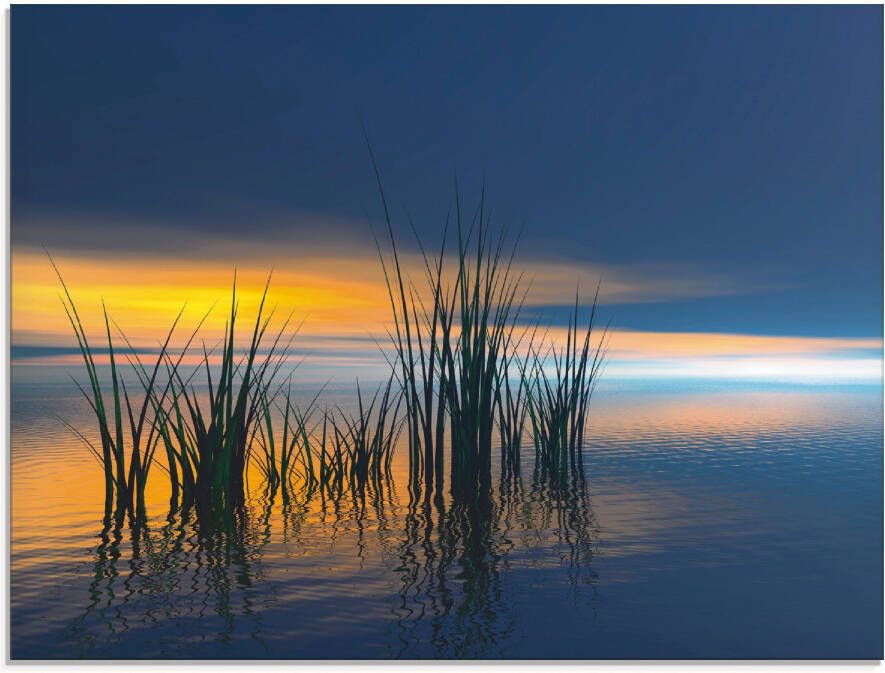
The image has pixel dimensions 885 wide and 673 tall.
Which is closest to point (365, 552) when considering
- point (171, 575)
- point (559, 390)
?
point (171, 575)

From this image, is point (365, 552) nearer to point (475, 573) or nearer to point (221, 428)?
point (475, 573)

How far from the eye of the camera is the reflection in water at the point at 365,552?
2.17 m

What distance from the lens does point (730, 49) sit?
3.72 m

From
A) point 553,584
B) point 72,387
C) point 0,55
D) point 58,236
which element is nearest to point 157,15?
point 0,55

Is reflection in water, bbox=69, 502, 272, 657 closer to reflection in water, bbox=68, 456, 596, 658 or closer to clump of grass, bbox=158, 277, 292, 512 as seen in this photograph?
reflection in water, bbox=68, 456, 596, 658

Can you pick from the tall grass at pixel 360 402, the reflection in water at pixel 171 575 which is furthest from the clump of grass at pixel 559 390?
the reflection in water at pixel 171 575

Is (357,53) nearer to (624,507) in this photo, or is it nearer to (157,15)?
(157,15)

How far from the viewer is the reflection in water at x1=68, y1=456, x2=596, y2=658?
2170 mm

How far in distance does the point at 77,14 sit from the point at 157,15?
0.32 m

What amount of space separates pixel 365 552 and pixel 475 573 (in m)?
0.46

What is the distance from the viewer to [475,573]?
269 centimetres

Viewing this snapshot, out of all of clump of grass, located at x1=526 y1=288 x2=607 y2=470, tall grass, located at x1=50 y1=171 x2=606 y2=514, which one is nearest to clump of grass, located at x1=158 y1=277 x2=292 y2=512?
tall grass, located at x1=50 y1=171 x2=606 y2=514

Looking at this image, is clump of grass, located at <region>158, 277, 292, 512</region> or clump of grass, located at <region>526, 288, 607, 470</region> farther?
clump of grass, located at <region>526, 288, 607, 470</region>

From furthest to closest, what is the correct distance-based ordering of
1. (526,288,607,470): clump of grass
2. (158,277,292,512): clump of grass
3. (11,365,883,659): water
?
(526,288,607,470): clump of grass < (158,277,292,512): clump of grass < (11,365,883,659): water
